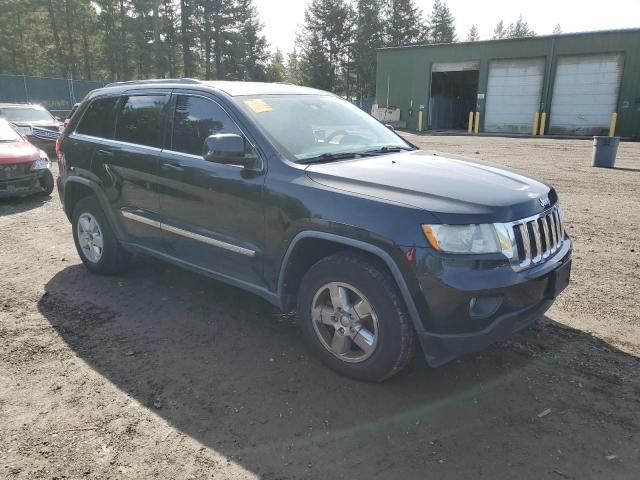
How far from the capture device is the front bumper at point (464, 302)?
265 centimetres

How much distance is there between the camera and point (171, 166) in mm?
3990

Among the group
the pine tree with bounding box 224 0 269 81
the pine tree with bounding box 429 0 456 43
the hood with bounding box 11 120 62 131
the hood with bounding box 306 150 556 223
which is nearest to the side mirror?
the hood with bounding box 306 150 556 223

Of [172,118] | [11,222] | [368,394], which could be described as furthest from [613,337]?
[11,222]

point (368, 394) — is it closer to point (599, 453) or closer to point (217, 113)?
point (599, 453)

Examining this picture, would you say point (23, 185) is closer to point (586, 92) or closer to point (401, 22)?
point (586, 92)

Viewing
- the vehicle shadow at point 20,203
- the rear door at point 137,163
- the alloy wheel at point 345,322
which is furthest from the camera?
the vehicle shadow at point 20,203

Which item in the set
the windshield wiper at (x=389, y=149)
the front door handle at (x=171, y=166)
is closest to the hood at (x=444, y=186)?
the windshield wiper at (x=389, y=149)

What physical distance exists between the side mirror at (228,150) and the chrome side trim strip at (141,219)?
1151mm

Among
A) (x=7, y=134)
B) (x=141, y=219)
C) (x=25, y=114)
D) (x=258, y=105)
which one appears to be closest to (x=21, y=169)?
(x=7, y=134)

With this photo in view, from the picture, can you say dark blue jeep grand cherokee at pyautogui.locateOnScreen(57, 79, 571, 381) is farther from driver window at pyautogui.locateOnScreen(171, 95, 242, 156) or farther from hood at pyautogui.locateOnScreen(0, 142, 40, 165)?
hood at pyautogui.locateOnScreen(0, 142, 40, 165)

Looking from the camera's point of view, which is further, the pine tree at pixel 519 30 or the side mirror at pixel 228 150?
the pine tree at pixel 519 30

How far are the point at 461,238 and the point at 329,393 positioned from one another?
128cm

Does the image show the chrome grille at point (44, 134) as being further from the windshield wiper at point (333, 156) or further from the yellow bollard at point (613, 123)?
the yellow bollard at point (613, 123)

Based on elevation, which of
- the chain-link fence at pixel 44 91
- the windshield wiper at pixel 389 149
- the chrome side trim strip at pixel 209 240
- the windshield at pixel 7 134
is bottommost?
the chrome side trim strip at pixel 209 240
